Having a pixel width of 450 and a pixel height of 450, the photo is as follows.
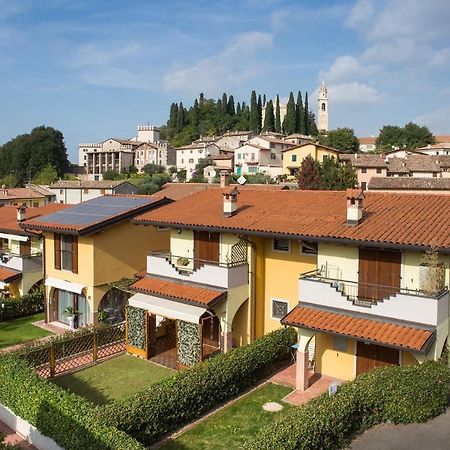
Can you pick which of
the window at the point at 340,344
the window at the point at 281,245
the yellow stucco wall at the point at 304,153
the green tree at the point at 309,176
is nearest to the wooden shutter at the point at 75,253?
the window at the point at 281,245

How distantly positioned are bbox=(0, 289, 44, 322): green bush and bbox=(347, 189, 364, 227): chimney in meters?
20.7

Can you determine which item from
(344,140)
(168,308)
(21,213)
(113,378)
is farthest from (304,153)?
(113,378)

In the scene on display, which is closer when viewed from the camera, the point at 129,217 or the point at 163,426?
the point at 163,426

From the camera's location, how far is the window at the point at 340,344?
61.0ft

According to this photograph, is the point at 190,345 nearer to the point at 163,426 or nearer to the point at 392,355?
the point at 163,426

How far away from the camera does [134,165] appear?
152875mm

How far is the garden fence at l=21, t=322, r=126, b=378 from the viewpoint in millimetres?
19391

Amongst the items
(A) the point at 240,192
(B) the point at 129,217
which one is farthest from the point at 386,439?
(B) the point at 129,217

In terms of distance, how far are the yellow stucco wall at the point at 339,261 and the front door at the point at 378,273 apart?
281mm

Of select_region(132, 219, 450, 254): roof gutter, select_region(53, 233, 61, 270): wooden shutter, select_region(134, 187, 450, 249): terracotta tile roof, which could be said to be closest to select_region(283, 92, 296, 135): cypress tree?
select_region(134, 187, 450, 249): terracotta tile roof

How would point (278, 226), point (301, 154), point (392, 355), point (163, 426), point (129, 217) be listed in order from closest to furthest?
point (163, 426)
point (392, 355)
point (278, 226)
point (129, 217)
point (301, 154)

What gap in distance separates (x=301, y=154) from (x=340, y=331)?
81411 millimetres

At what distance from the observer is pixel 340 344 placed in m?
18.7

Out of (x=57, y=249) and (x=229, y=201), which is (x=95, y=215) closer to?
(x=57, y=249)
